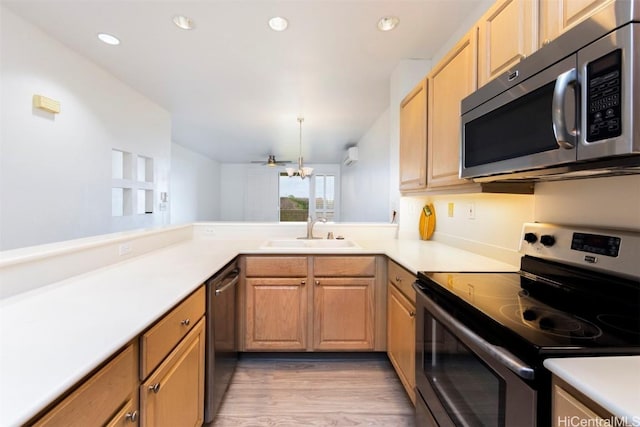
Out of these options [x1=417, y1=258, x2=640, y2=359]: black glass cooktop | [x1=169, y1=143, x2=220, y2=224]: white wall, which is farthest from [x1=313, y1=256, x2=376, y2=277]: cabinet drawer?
[x1=169, y1=143, x2=220, y2=224]: white wall

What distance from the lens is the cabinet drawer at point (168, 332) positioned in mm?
947

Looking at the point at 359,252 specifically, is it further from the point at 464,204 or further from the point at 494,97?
the point at 494,97

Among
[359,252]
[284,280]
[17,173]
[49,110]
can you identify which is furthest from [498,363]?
[49,110]

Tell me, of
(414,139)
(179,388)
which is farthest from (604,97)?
(179,388)

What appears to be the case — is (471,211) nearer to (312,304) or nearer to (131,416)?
(312,304)

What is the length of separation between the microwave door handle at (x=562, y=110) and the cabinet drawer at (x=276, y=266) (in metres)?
1.69

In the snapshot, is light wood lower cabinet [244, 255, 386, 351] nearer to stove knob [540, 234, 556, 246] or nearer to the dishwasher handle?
the dishwasher handle

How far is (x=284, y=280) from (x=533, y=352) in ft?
5.61

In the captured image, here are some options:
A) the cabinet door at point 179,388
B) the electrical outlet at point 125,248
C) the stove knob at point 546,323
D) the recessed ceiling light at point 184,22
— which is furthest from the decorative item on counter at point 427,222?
the recessed ceiling light at point 184,22

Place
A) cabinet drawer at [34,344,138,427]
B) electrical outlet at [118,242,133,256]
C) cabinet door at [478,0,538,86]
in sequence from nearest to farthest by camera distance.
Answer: cabinet drawer at [34,344,138,427] < cabinet door at [478,0,538,86] < electrical outlet at [118,242,133,256]

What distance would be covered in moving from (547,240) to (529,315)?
0.53 metres

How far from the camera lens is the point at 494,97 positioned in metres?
1.22

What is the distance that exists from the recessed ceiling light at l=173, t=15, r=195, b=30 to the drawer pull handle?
7.64 ft

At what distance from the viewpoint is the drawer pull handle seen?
859 millimetres
